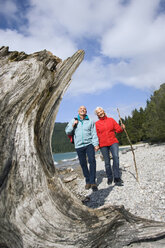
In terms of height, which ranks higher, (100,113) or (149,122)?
(149,122)

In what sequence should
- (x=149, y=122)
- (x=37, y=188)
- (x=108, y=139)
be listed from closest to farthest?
(x=37, y=188) → (x=108, y=139) → (x=149, y=122)

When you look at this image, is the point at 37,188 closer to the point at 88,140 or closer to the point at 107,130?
the point at 88,140

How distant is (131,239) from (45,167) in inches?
66.1

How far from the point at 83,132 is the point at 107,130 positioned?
53.2 inches

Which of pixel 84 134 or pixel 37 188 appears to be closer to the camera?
pixel 37 188

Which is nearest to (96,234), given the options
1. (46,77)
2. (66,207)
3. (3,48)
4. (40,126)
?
(66,207)

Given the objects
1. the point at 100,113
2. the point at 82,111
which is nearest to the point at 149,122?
the point at 100,113

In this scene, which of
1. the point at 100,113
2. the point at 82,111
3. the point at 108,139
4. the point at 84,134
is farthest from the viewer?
the point at 100,113

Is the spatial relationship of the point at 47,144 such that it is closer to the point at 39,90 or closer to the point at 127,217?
the point at 39,90

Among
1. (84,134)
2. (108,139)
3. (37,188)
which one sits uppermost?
(84,134)

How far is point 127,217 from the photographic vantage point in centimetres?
286

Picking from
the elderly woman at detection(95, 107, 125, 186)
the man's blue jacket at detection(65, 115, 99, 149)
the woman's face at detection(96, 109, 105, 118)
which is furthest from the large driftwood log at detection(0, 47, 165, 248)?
the woman's face at detection(96, 109, 105, 118)

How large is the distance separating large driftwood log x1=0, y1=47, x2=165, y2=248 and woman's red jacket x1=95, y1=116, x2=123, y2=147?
4452 millimetres

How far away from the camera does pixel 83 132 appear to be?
6.46 m
